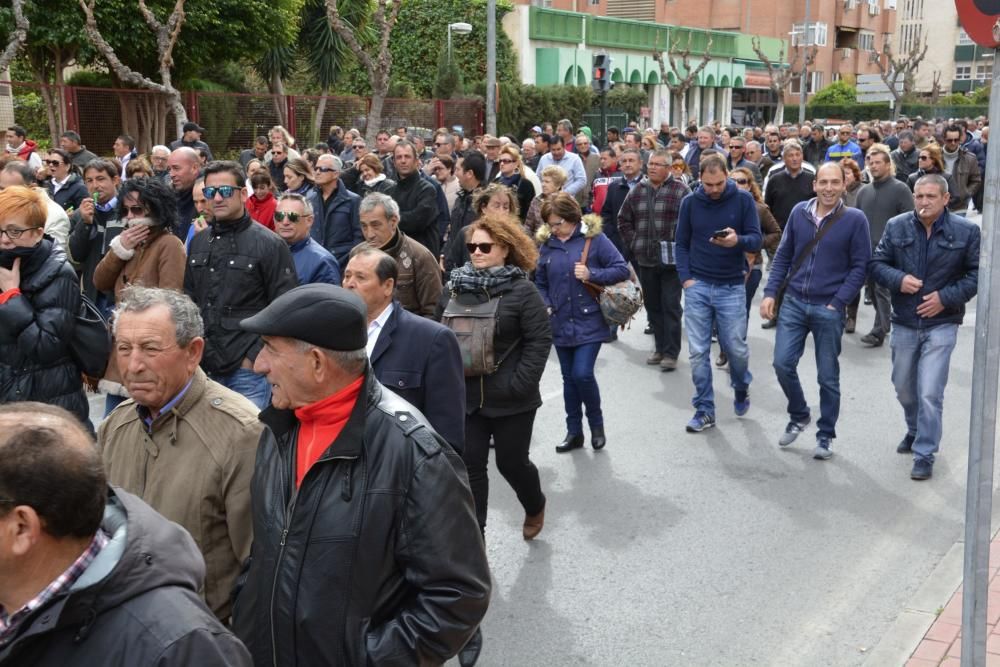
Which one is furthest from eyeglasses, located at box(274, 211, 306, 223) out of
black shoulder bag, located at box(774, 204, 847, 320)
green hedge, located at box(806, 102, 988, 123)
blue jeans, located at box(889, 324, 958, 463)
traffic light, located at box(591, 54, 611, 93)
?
green hedge, located at box(806, 102, 988, 123)

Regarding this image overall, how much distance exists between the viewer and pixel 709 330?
27.0 ft

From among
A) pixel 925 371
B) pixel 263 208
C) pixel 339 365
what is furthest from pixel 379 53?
pixel 339 365

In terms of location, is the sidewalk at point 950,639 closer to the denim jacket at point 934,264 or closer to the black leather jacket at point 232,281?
the denim jacket at point 934,264

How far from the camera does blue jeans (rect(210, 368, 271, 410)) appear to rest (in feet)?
20.7

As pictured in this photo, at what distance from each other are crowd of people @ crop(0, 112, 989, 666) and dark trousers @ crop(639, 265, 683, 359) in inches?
1.0

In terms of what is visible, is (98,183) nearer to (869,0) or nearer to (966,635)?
(966,635)

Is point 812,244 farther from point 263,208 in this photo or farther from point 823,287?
point 263,208

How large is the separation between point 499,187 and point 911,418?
318cm

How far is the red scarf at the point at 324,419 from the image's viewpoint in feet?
9.30

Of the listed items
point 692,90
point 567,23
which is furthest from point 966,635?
point 692,90

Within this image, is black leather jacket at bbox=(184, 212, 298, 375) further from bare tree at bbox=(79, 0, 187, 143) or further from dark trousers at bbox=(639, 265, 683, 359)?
bare tree at bbox=(79, 0, 187, 143)

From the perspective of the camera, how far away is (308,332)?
2797mm

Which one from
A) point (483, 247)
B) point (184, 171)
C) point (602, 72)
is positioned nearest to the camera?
point (483, 247)

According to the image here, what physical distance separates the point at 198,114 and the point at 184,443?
2076cm
